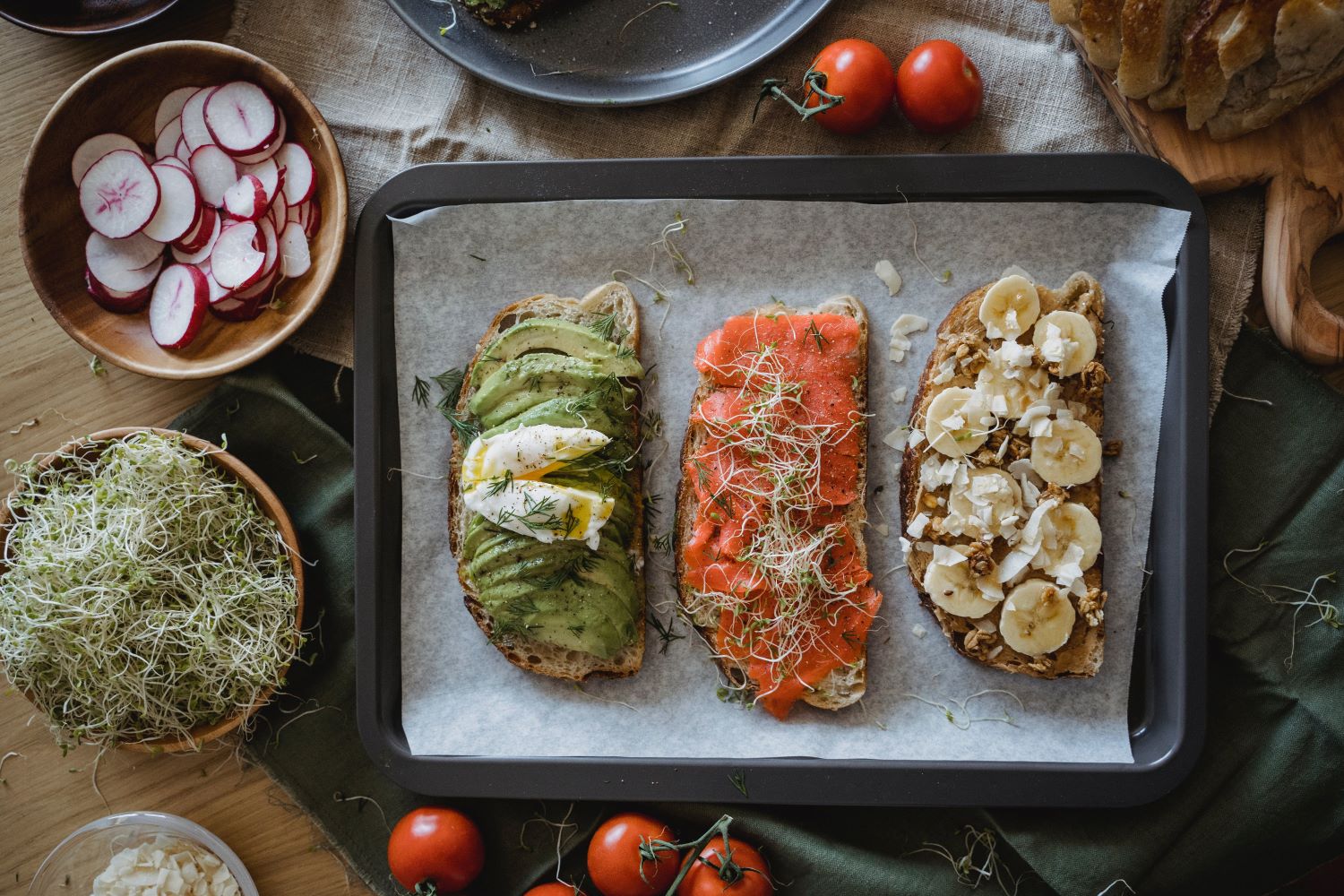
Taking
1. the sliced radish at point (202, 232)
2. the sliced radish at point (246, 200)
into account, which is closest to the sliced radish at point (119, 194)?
the sliced radish at point (202, 232)

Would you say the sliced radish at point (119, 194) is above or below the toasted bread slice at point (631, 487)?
above

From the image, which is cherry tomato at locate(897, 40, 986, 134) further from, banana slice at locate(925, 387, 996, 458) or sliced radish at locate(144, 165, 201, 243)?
sliced radish at locate(144, 165, 201, 243)

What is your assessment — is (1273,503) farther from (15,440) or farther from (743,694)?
(15,440)

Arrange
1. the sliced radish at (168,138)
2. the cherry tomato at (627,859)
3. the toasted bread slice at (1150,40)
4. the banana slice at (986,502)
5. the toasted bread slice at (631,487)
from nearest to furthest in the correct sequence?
the toasted bread slice at (1150,40) < the banana slice at (986,502) < the cherry tomato at (627,859) < the toasted bread slice at (631,487) < the sliced radish at (168,138)

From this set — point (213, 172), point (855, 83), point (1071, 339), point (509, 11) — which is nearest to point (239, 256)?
point (213, 172)

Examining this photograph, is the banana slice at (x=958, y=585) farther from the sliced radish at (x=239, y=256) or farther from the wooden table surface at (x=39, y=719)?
the sliced radish at (x=239, y=256)

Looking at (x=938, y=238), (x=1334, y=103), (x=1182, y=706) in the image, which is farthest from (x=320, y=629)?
(x=1334, y=103)

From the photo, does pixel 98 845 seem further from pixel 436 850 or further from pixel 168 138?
pixel 168 138
